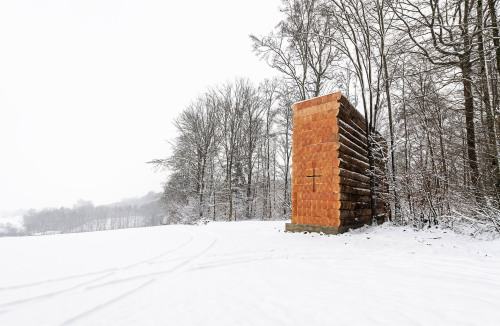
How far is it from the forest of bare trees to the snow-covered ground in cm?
217

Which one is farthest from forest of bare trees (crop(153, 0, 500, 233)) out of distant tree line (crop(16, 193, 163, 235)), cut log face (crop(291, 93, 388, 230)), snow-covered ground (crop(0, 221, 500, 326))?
distant tree line (crop(16, 193, 163, 235))

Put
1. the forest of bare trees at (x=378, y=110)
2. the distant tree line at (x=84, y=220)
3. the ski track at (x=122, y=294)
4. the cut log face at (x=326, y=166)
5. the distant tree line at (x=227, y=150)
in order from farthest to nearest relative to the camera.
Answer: the distant tree line at (x=84, y=220)
the distant tree line at (x=227, y=150)
the cut log face at (x=326, y=166)
the forest of bare trees at (x=378, y=110)
the ski track at (x=122, y=294)

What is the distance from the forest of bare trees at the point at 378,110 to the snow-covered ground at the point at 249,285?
85.5 inches

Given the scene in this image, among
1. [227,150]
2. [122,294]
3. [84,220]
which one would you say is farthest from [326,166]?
[84,220]

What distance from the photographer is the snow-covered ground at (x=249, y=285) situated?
1.94m

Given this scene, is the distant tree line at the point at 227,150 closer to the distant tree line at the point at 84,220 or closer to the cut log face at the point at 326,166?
the cut log face at the point at 326,166

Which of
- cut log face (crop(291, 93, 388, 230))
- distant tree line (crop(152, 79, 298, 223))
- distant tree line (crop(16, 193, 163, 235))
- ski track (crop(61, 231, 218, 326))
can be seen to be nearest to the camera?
ski track (crop(61, 231, 218, 326))

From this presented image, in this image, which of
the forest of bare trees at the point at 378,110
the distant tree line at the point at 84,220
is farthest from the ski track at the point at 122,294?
the distant tree line at the point at 84,220

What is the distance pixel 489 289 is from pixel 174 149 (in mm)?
19370

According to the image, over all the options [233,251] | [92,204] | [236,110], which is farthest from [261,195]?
[92,204]

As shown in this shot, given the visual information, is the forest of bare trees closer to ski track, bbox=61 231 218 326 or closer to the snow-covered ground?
the snow-covered ground

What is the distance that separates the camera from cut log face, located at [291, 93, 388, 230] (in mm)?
6457

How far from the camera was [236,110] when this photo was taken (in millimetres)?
18844

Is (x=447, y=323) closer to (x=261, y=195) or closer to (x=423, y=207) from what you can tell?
(x=423, y=207)
